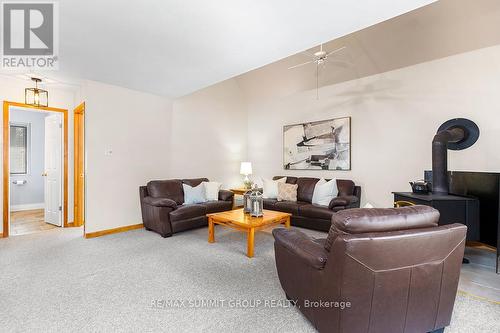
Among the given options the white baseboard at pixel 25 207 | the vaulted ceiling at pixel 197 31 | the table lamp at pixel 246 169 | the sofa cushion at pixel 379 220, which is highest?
the vaulted ceiling at pixel 197 31

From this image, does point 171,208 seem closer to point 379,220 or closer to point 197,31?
point 197,31

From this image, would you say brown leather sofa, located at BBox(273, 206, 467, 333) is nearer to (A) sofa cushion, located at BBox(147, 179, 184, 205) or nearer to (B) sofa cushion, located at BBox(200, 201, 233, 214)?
(B) sofa cushion, located at BBox(200, 201, 233, 214)

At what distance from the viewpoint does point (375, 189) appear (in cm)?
466

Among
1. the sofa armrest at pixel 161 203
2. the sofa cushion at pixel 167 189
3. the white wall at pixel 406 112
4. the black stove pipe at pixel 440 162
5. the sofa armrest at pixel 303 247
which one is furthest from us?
the sofa cushion at pixel 167 189

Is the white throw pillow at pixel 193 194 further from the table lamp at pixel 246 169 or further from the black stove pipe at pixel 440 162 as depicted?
the black stove pipe at pixel 440 162

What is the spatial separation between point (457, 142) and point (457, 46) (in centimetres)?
137

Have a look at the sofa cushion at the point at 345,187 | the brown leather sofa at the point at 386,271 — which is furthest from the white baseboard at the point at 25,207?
the brown leather sofa at the point at 386,271

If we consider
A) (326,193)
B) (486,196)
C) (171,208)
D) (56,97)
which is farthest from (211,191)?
(486,196)

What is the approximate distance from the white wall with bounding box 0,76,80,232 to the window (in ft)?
9.00

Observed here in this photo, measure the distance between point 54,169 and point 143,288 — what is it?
12.5 feet

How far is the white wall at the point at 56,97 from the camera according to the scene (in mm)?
4125

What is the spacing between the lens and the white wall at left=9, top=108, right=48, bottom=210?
6324 mm

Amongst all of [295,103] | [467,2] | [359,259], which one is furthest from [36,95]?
[467,2]

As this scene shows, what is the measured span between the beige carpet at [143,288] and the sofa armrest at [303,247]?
54cm
